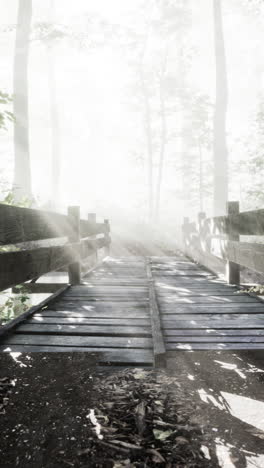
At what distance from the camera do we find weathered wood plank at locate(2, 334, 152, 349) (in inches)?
113

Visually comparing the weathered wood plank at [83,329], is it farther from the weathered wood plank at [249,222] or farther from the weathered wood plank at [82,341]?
the weathered wood plank at [249,222]

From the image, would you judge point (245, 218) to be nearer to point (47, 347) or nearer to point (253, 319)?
point (253, 319)

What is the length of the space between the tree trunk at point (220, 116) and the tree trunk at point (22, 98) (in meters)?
8.94

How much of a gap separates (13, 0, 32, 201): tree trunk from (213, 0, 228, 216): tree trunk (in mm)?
8942

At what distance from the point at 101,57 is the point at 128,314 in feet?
99.3

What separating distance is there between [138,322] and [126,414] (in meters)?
1.73

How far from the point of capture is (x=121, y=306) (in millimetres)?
4371

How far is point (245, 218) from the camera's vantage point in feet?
15.4

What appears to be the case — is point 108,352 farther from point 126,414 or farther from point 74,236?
point 74,236

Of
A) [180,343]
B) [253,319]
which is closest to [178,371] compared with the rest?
[180,343]

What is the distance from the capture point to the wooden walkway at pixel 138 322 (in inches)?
112

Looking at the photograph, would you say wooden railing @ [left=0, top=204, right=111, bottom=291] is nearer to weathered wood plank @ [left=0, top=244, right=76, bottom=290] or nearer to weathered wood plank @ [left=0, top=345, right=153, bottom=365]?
weathered wood plank @ [left=0, top=244, right=76, bottom=290]

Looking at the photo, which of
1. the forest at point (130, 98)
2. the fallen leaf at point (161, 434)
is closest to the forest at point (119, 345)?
the fallen leaf at point (161, 434)

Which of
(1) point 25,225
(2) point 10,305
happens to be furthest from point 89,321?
(2) point 10,305
